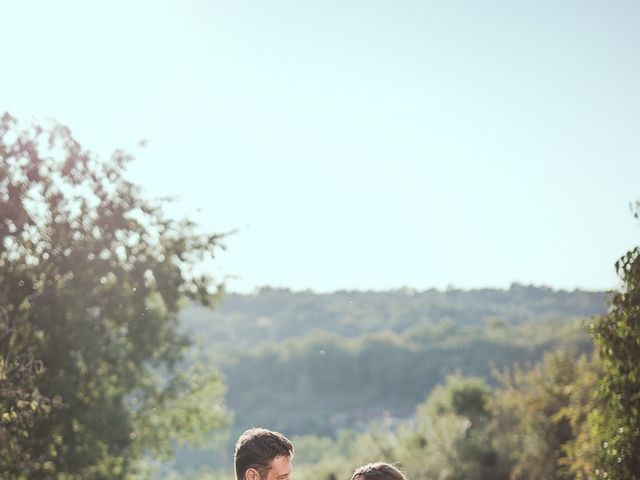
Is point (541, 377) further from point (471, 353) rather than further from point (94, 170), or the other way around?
point (471, 353)

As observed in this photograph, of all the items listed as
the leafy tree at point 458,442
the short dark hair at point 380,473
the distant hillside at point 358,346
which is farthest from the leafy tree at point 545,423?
the distant hillside at point 358,346

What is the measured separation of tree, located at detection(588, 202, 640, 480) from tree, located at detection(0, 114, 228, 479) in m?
6.99

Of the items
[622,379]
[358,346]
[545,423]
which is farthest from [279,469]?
[358,346]

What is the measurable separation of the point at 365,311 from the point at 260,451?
174 metres

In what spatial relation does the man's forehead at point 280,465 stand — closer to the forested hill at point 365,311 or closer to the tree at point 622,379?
the tree at point 622,379

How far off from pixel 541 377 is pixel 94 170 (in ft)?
59.7

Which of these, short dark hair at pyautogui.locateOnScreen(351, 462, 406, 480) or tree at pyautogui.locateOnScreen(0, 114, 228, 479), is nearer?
short dark hair at pyautogui.locateOnScreen(351, 462, 406, 480)

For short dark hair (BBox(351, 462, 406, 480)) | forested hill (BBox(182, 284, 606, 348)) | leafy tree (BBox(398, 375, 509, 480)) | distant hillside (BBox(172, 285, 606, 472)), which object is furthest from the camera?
forested hill (BBox(182, 284, 606, 348))

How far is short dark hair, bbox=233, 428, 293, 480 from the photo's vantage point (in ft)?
17.5

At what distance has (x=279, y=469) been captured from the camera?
17.5 feet

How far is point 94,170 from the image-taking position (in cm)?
1650

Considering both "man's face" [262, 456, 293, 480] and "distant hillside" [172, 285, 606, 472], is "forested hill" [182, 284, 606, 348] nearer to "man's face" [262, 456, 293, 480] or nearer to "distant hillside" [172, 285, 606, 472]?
"distant hillside" [172, 285, 606, 472]

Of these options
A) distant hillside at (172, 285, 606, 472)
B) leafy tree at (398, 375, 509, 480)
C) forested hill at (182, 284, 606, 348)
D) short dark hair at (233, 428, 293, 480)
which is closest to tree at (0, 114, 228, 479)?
short dark hair at (233, 428, 293, 480)

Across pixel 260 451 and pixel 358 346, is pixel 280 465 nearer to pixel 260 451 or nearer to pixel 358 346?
pixel 260 451
